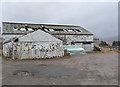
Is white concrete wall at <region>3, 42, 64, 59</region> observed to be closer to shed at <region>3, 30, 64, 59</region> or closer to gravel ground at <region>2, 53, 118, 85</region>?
shed at <region>3, 30, 64, 59</region>

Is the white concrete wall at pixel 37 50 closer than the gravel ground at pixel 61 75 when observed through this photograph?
No

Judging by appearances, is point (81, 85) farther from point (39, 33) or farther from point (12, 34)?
point (12, 34)

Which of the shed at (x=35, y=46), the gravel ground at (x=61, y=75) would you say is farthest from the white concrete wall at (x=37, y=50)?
the gravel ground at (x=61, y=75)

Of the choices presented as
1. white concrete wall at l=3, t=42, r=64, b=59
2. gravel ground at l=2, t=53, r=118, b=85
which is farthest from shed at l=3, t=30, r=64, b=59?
gravel ground at l=2, t=53, r=118, b=85

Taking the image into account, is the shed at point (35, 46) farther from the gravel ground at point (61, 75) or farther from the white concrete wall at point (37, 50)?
the gravel ground at point (61, 75)

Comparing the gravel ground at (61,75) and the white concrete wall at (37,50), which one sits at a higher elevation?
the white concrete wall at (37,50)

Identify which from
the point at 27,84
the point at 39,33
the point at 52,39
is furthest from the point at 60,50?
the point at 27,84

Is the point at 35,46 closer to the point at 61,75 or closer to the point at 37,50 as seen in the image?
the point at 37,50

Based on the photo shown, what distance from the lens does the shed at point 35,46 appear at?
1270cm

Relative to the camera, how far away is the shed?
12.7 m

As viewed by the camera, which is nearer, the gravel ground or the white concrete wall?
the gravel ground

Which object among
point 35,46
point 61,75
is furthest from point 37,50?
point 61,75

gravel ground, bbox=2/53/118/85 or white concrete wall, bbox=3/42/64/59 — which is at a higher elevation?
white concrete wall, bbox=3/42/64/59

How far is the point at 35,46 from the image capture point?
1328 centimetres
